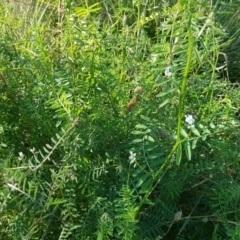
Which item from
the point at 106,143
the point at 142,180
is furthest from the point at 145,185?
the point at 106,143

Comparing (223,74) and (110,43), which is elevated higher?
(110,43)

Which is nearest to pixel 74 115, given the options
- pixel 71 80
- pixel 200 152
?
pixel 71 80

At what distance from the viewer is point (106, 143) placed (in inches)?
54.1

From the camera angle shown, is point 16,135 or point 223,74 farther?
point 223,74

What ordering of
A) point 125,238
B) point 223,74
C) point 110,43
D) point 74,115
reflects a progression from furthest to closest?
point 223,74 → point 110,43 → point 74,115 → point 125,238

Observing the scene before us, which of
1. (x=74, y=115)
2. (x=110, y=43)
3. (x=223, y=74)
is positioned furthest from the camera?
(x=223, y=74)

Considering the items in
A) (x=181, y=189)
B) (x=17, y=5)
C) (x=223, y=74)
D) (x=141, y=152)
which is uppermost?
(x=141, y=152)

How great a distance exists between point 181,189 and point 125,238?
0.23 meters

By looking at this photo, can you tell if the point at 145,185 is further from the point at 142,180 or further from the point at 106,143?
the point at 106,143

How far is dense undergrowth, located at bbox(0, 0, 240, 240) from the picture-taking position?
1272 millimetres

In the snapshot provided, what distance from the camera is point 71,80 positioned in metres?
1.36

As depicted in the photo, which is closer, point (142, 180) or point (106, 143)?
point (142, 180)

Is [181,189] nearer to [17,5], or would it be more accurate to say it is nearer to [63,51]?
[63,51]

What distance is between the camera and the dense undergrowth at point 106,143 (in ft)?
4.17
